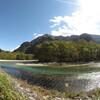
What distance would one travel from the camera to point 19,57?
13512 centimetres

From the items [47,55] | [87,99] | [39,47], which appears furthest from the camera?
[39,47]

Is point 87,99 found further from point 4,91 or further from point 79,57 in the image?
point 79,57

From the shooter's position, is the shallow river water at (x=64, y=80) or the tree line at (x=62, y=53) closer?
the shallow river water at (x=64, y=80)

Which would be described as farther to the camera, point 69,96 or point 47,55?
point 47,55

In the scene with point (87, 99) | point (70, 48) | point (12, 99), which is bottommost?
point (87, 99)

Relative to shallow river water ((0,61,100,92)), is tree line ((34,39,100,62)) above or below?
above

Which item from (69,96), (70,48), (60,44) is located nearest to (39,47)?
(60,44)

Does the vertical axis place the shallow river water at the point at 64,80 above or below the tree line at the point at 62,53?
below

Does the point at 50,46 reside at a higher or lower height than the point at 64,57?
higher

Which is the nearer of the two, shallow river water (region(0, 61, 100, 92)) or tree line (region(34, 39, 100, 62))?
shallow river water (region(0, 61, 100, 92))

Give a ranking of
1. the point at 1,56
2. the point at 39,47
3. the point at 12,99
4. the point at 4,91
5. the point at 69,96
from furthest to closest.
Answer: the point at 1,56 → the point at 39,47 → the point at 69,96 → the point at 4,91 → the point at 12,99

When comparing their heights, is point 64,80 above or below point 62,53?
below

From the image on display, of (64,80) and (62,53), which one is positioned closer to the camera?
(64,80)

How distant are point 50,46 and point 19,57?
187 feet
